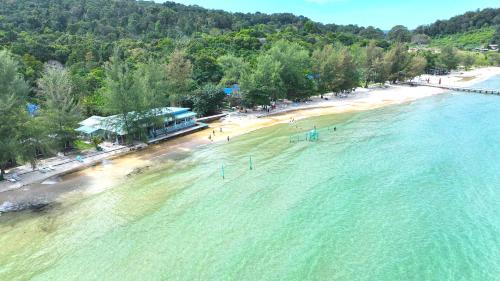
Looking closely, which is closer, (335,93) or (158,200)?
(158,200)

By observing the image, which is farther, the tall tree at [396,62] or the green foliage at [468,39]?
the green foliage at [468,39]

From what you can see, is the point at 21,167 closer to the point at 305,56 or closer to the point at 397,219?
the point at 397,219

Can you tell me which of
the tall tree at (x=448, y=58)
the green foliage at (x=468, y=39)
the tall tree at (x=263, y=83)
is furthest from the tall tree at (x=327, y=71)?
the green foliage at (x=468, y=39)

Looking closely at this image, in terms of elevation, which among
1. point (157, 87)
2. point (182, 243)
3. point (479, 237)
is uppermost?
point (157, 87)

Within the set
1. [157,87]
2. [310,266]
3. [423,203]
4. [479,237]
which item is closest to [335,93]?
[157,87]

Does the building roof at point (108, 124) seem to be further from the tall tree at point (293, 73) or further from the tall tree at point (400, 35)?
the tall tree at point (400, 35)

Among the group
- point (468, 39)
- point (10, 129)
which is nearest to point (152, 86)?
point (10, 129)

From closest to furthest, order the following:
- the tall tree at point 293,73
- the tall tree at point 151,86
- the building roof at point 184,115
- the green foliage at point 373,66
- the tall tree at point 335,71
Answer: the tall tree at point 151,86 → the building roof at point 184,115 → the tall tree at point 293,73 → the tall tree at point 335,71 → the green foliage at point 373,66
